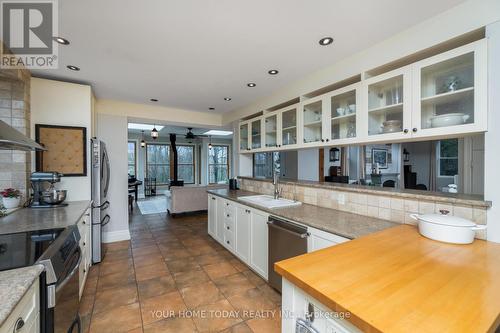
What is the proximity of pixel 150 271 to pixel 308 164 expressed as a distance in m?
3.81

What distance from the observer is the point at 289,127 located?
3031 millimetres

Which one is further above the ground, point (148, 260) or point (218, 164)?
point (218, 164)

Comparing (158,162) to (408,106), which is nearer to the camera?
(408,106)

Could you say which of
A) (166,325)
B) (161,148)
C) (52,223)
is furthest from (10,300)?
(161,148)

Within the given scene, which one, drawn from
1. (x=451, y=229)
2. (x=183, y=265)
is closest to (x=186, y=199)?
(x=183, y=265)

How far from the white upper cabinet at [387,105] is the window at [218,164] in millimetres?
8468

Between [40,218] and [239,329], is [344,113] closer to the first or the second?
[239,329]

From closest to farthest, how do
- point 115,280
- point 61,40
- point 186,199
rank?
point 61,40 < point 115,280 < point 186,199

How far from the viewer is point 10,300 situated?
33.4 inches

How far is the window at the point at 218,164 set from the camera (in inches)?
398

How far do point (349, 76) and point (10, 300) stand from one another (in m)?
2.81

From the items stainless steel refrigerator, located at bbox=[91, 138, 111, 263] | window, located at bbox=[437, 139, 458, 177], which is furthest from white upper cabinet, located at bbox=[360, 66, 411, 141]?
window, located at bbox=[437, 139, 458, 177]

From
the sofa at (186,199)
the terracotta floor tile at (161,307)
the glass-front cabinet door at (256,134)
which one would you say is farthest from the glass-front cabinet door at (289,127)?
the sofa at (186,199)

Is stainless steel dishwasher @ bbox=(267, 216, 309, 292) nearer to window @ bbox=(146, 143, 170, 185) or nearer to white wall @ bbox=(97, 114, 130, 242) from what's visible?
white wall @ bbox=(97, 114, 130, 242)
